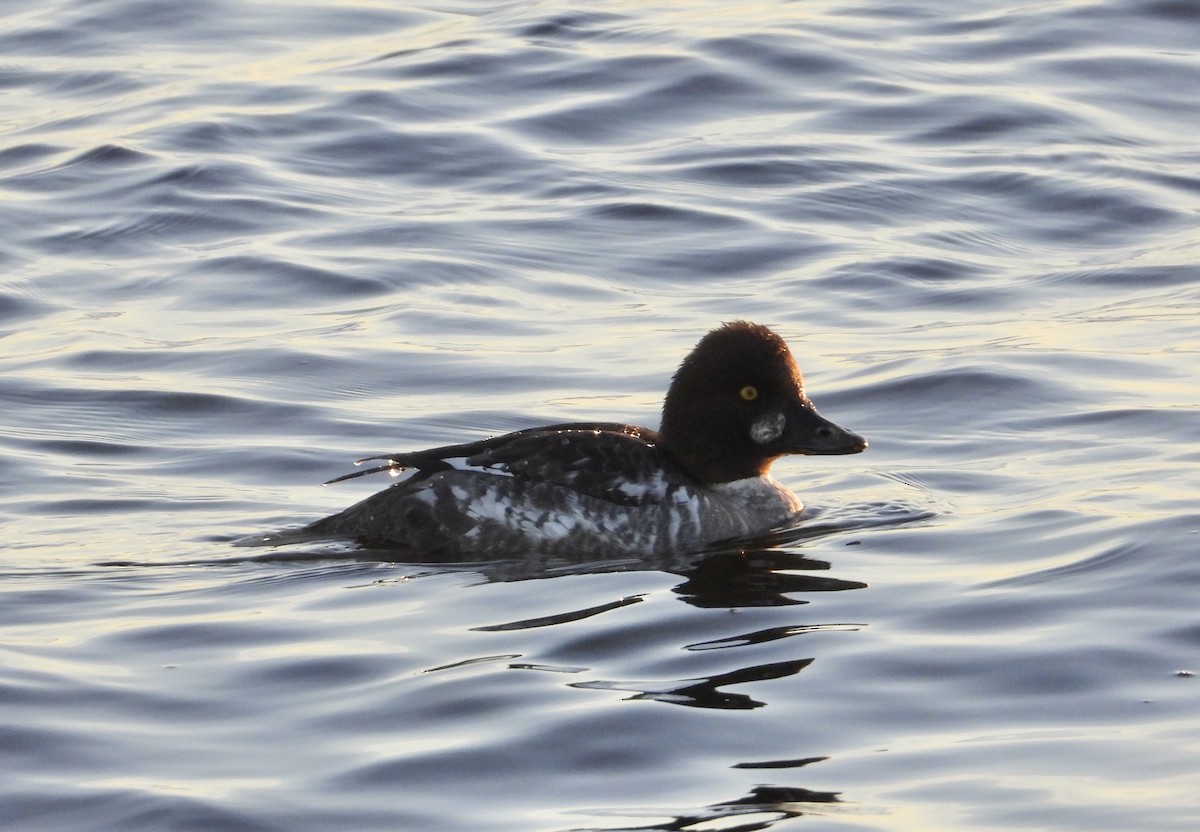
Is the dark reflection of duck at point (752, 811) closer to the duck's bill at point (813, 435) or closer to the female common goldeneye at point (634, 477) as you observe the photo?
the female common goldeneye at point (634, 477)

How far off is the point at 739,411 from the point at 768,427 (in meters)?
0.15

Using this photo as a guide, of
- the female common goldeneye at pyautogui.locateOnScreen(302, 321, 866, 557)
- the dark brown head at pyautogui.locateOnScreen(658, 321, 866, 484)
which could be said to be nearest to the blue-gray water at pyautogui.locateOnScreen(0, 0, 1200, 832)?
the female common goldeneye at pyautogui.locateOnScreen(302, 321, 866, 557)

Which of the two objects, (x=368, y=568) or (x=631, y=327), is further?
(x=631, y=327)

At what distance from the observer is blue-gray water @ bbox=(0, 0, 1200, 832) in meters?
6.23

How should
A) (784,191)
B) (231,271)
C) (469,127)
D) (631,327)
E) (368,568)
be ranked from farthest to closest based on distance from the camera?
(469,127), (784,191), (231,271), (631,327), (368,568)

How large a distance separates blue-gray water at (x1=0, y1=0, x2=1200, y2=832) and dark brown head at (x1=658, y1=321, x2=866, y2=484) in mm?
410

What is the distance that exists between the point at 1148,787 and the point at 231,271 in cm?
939

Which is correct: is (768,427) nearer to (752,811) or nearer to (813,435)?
(813,435)

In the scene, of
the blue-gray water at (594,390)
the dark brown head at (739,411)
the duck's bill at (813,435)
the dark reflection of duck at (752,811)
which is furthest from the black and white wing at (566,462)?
the dark reflection of duck at (752,811)

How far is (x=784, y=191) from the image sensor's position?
1558cm

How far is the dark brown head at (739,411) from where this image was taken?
9.48 m

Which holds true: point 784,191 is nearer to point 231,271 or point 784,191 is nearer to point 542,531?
point 231,271

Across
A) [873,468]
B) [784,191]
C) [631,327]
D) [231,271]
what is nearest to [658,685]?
[873,468]

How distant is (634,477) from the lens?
30.0ft
